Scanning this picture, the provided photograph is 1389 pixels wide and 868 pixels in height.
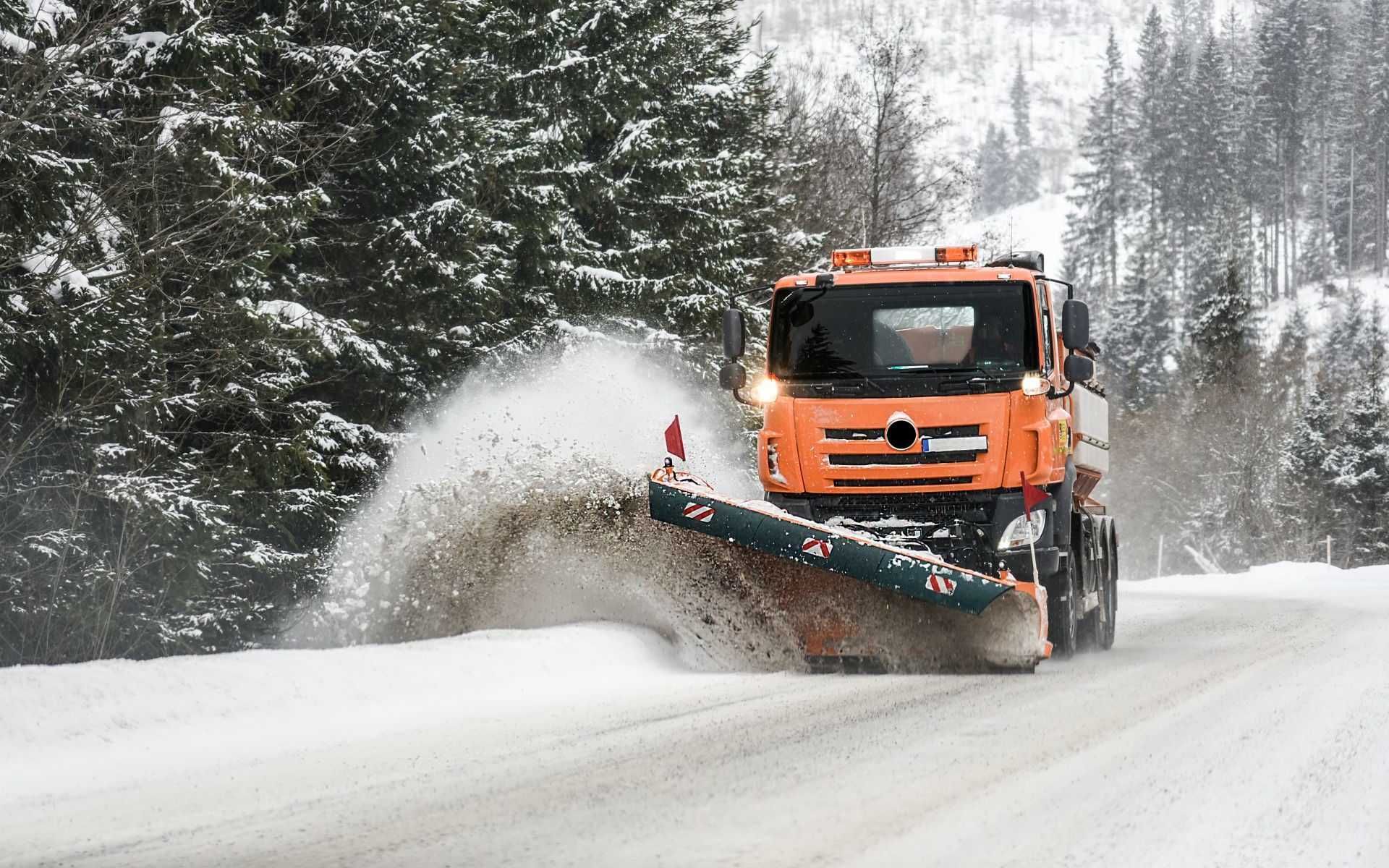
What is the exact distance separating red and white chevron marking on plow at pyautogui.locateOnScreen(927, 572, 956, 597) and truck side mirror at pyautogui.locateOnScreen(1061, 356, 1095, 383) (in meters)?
2.44

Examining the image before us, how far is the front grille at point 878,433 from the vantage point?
10516 millimetres

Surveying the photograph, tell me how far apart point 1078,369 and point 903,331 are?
132cm

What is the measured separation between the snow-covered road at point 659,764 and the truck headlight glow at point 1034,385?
1.92m

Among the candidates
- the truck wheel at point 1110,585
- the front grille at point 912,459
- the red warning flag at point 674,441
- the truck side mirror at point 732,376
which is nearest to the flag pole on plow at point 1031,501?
the front grille at point 912,459

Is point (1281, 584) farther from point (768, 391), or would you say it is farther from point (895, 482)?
point (768, 391)

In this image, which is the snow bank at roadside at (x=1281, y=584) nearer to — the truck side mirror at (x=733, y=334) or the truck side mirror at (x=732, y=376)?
the truck side mirror at (x=732, y=376)

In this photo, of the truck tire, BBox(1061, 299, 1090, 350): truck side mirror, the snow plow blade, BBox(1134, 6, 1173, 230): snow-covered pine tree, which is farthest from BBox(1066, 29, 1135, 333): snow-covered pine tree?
the snow plow blade

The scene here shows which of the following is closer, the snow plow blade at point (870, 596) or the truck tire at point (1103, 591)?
the snow plow blade at point (870, 596)

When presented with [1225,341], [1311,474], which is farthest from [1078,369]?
[1225,341]

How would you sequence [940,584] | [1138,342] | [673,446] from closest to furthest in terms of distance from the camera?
[940,584]
[673,446]
[1138,342]

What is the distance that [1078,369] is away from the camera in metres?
11.2

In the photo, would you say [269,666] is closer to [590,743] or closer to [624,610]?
[590,743]

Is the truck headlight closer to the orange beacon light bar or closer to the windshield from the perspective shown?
the windshield

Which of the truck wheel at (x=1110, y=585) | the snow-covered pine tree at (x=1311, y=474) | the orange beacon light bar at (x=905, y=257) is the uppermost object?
the orange beacon light bar at (x=905, y=257)
